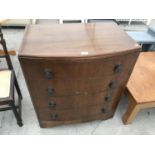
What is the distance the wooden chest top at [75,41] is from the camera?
2.82 ft

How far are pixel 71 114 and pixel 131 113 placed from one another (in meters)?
0.56

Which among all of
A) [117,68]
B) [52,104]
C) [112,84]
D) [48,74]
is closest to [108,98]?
[112,84]

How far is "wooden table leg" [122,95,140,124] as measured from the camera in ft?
4.38

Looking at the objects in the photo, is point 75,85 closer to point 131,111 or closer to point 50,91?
point 50,91

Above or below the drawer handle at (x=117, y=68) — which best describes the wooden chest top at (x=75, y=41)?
above

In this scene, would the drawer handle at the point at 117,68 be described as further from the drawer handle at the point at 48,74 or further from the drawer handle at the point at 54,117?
the drawer handle at the point at 54,117

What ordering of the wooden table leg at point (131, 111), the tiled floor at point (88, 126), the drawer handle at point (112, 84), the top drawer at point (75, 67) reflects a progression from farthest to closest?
the tiled floor at point (88, 126) → the wooden table leg at point (131, 111) → the drawer handle at point (112, 84) → the top drawer at point (75, 67)

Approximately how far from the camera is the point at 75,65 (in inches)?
34.6

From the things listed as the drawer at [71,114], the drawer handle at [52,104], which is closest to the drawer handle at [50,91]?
the drawer handle at [52,104]

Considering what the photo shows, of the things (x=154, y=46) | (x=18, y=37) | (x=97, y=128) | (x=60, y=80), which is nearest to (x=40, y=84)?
(x=60, y=80)

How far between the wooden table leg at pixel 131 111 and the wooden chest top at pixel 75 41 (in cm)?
59

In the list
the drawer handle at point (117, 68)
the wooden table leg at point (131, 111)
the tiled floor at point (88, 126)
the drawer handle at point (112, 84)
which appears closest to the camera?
the drawer handle at point (117, 68)

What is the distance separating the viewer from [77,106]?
122 centimetres
